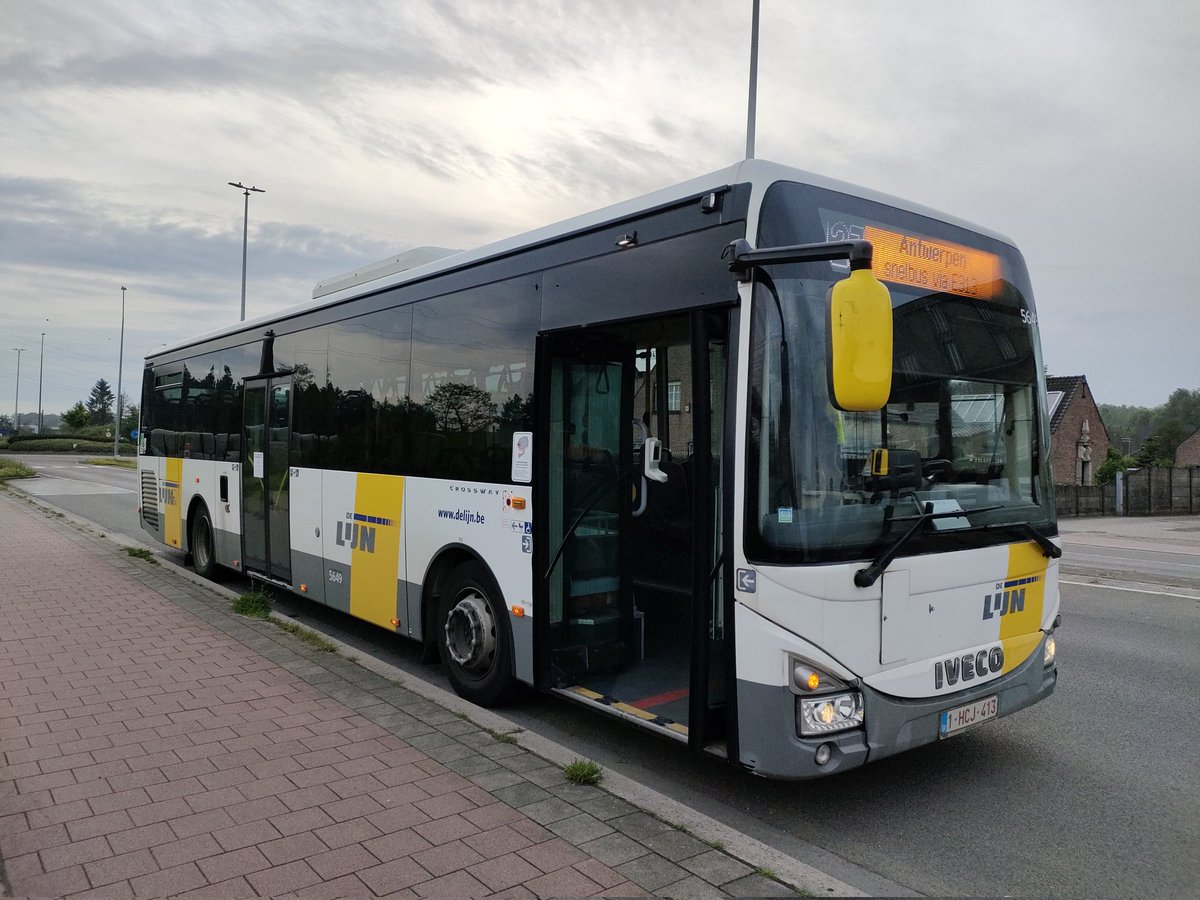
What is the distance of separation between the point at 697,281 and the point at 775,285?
0.51m

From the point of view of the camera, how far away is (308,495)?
825 centimetres

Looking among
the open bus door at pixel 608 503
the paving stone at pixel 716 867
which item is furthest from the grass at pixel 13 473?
the paving stone at pixel 716 867

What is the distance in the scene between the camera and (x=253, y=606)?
860 centimetres

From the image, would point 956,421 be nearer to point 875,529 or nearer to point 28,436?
point 875,529

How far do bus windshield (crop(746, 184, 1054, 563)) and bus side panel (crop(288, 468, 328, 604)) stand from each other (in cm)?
522

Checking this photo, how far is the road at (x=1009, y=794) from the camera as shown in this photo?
12.6ft

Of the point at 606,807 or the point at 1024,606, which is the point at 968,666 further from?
the point at 606,807

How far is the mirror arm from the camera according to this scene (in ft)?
11.7

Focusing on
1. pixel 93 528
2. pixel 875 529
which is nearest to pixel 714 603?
pixel 875 529

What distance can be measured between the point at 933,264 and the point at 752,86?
8.93 m

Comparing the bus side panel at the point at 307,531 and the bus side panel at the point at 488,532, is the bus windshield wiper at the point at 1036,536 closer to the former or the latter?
the bus side panel at the point at 488,532

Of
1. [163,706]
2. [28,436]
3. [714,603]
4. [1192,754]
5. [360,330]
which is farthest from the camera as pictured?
[28,436]

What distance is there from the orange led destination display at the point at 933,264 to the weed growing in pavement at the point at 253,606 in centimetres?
656

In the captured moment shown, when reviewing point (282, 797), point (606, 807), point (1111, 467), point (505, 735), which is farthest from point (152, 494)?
point (1111, 467)
